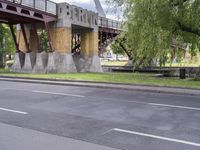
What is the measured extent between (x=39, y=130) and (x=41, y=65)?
91.3 feet

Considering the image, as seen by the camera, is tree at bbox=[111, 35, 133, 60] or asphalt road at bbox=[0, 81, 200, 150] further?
tree at bbox=[111, 35, 133, 60]

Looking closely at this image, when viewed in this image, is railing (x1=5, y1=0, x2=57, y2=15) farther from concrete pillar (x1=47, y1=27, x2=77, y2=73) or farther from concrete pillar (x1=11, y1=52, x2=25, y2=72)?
concrete pillar (x1=11, y1=52, x2=25, y2=72)

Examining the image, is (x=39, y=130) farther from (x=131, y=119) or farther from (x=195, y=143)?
(x=195, y=143)

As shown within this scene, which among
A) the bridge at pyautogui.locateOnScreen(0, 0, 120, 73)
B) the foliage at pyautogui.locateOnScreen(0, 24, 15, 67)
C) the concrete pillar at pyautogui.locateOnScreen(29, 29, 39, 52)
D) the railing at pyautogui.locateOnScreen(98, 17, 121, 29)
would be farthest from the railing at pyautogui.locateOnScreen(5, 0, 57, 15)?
the railing at pyautogui.locateOnScreen(98, 17, 121, 29)

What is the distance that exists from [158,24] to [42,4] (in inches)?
629

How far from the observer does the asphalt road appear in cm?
647

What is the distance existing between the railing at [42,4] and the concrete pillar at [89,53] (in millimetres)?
8551

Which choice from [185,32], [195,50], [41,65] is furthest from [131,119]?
[41,65]

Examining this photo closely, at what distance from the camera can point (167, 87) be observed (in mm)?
17219

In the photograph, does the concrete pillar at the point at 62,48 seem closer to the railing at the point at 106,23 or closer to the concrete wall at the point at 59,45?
the concrete wall at the point at 59,45

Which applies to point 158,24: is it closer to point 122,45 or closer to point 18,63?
point 18,63

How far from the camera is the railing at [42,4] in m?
31.6

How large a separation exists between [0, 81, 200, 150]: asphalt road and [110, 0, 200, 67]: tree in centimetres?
1014

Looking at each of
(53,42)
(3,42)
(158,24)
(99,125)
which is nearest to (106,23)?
(3,42)
